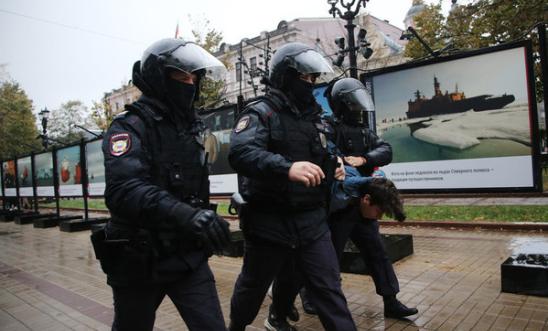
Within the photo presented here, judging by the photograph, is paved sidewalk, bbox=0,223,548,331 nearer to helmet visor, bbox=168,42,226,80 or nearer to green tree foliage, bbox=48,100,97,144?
helmet visor, bbox=168,42,226,80

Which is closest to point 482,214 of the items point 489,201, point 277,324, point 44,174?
point 489,201

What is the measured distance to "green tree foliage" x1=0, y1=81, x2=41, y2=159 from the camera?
31984mm

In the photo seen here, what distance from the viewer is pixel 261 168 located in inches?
100

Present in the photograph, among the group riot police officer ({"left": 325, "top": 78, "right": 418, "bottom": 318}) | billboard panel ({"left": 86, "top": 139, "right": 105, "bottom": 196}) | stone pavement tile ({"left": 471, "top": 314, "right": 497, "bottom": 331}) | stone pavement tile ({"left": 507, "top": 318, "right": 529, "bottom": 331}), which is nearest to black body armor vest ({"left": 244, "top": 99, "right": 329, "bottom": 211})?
riot police officer ({"left": 325, "top": 78, "right": 418, "bottom": 318})

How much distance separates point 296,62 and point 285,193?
0.90 metres

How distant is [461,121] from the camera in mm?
6305

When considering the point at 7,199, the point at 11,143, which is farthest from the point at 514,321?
the point at 11,143

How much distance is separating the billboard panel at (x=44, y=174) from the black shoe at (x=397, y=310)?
12.3 meters

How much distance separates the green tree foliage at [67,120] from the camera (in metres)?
62.4

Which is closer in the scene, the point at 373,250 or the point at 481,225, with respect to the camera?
the point at 373,250

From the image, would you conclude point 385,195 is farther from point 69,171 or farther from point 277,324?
point 69,171

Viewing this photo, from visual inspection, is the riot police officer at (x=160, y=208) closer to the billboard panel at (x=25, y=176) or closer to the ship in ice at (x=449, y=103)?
the ship in ice at (x=449, y=103)

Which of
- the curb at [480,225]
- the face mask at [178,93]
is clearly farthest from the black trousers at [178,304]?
the curb at [480,225]

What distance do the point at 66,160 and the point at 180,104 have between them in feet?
38.5
